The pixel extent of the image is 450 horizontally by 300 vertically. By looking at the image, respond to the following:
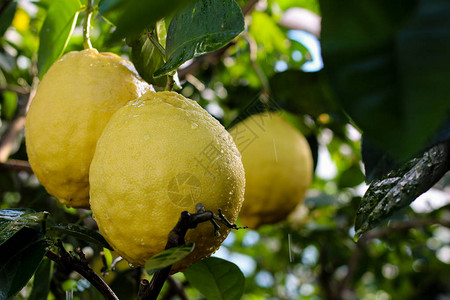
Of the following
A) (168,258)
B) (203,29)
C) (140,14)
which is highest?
(140,14)

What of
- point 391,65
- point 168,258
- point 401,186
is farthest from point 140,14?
point 401,186

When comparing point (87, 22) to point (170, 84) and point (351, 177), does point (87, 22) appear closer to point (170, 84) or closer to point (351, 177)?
point (170, 84)

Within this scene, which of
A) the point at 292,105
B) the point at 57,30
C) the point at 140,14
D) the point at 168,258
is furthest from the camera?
the point at 292,105

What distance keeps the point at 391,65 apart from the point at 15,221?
20.2 inches

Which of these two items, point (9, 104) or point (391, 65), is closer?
point (391, 65)

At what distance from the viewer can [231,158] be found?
22.8 inches

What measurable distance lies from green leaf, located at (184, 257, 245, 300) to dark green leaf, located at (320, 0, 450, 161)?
54cm

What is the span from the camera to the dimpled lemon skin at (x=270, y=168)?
3.79 feet

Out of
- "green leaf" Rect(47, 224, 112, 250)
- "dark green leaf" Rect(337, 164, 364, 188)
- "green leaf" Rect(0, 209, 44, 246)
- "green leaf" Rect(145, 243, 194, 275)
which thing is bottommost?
"dark green leaf" Rect(337, 164, 364, 188)

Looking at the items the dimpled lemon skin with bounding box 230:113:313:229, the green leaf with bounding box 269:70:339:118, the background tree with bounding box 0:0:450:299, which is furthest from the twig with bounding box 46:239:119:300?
the green leaf with bounding box 269:70:339:118

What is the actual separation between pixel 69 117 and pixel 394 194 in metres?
0.45

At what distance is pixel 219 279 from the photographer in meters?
0.79

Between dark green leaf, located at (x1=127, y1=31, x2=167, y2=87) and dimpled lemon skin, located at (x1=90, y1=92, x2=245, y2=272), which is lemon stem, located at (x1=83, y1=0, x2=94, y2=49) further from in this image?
dimpled lemon skin, located at (x1=90, y1=92, x2=245, y2=272)

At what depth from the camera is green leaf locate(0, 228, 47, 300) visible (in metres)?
0.60
